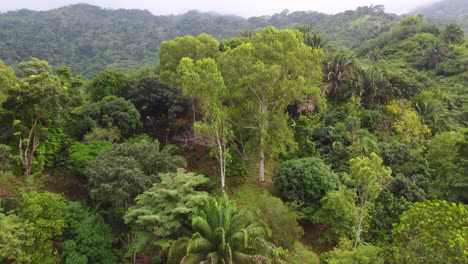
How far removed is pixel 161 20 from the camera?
15262cm

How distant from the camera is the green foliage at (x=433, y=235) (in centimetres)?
919

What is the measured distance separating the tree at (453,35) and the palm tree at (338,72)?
30.1 meters

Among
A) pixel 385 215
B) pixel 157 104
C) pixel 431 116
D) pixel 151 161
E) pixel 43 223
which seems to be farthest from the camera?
pixel 431 116

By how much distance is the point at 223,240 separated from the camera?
11.1m

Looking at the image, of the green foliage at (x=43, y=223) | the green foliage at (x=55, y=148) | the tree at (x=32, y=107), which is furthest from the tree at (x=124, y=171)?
the green foliage at (x=55, y=148)

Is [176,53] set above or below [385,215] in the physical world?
above

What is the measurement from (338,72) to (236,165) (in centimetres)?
1361

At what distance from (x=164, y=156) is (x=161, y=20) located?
14943 cm

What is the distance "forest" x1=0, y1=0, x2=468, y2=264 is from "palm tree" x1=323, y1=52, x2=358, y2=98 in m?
0.11

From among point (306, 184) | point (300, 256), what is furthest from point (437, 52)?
point (300, 256)

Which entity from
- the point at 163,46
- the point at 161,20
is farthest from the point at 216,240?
the point at 161,20

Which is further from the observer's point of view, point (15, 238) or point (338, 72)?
point (338, 72)

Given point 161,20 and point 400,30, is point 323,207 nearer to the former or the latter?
point 400,30

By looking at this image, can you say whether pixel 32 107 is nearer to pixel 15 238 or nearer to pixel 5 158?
A: pixel 5 158
